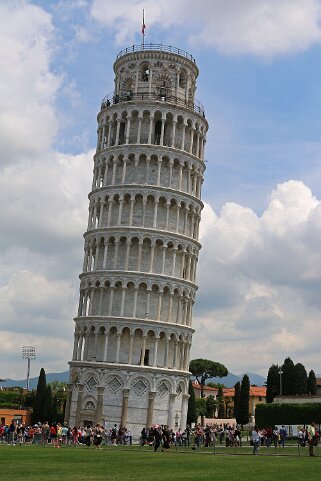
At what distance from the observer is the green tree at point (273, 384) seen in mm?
105000

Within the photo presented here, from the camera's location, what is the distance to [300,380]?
102 metres

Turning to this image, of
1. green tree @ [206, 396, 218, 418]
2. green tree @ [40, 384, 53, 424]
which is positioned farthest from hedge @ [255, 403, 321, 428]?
green tree @ [206, 396, 218, 418]

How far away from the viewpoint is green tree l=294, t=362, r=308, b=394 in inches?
4011

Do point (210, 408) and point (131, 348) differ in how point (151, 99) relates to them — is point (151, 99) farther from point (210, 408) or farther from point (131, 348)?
point (210, 408)

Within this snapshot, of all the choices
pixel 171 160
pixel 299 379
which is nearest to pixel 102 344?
pixel 171 160

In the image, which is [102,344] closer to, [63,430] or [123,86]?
[63,430]

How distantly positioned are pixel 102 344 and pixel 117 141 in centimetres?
2045

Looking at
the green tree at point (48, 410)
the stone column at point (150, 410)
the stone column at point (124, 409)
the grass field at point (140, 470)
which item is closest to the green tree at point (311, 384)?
the green tree at point (48, 410)

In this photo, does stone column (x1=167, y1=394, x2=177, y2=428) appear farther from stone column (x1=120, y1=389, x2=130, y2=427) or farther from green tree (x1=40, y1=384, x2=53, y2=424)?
green tree (x1=40, y1=384, x2=53, y2=424)

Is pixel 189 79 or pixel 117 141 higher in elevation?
pixel 189 79

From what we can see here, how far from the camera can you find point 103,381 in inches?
2532

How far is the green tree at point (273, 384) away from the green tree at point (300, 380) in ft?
11.0

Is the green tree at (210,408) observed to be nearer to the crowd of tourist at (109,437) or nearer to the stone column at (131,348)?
the stone column at (131,348)

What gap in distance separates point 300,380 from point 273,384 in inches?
192
